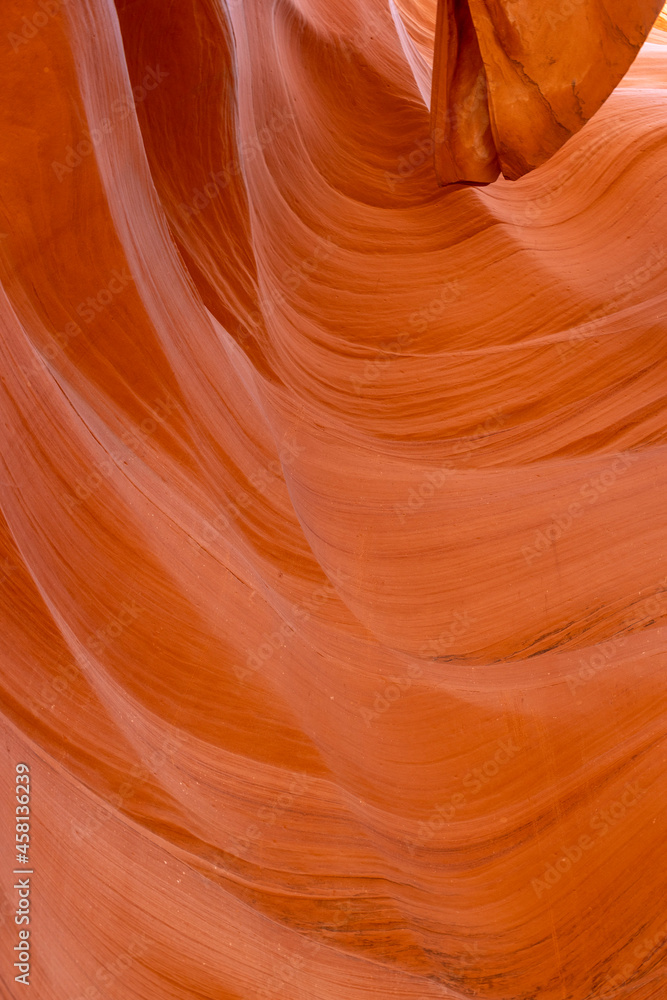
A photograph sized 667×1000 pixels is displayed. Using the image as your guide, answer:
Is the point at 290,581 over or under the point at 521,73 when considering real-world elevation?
under

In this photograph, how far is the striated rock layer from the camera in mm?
1451

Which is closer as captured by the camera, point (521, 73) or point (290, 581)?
point (290, 581)

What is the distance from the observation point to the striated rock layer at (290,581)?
4.76 ft

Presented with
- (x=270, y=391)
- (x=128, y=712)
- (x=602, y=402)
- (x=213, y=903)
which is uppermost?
(x=602, y=402)

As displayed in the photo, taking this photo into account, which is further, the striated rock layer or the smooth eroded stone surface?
the smooth eroded stone surface

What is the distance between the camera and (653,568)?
1929 millimetres

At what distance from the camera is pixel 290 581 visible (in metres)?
1.82

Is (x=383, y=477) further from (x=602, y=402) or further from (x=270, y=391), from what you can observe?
(x=602, y=402)

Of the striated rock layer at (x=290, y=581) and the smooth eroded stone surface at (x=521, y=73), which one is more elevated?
the smooth eroded stone surface at (x=521, y=73)

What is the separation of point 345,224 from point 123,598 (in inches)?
64.3

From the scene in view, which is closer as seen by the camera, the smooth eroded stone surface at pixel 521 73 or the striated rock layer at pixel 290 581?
the striated rock layer at pixel 290 581

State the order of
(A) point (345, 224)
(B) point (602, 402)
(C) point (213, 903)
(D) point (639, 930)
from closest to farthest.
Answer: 1. (C) point (213, 903)
2. (D) point (639, 930)
3. (B) point (602, 402)
4. (A) point (345, 224)

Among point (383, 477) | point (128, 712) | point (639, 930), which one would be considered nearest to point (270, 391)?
point (383, 477)

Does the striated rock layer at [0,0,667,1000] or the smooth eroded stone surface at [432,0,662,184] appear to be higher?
the smooth eroded stone surface at [432,0,662,184]
